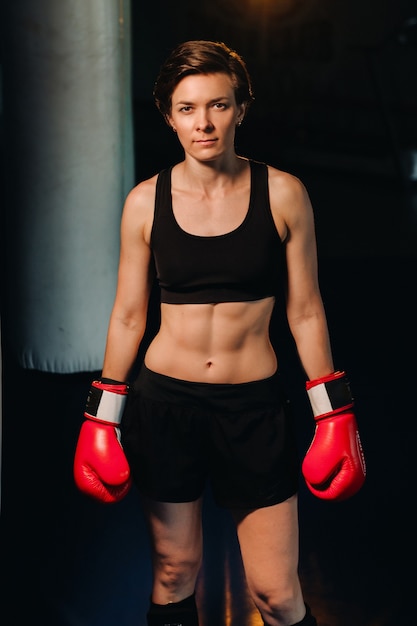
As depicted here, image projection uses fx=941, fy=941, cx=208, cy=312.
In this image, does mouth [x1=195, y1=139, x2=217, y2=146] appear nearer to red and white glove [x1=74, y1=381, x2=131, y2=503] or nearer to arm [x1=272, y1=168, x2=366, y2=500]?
arm [x1=272, y1=168, x2=366, y2=500]

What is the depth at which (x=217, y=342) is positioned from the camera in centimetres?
208

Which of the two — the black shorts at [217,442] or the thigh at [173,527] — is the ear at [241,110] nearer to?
the black shorts at [217,442]

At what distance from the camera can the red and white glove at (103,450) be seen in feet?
6.91

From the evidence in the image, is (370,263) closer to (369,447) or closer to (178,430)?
(369,447)

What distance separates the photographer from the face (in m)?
1.98

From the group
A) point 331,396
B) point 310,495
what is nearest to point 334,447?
point 331,396

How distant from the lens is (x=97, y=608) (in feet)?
9.17

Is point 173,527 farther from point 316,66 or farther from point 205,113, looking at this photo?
point 316,66

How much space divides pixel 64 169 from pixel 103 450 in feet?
8.56

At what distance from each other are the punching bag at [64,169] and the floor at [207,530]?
0.31 meters

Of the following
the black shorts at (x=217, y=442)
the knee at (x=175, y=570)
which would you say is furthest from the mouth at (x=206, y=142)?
the knee at (x=175, y=570)

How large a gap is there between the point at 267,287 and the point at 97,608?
126 centimetres

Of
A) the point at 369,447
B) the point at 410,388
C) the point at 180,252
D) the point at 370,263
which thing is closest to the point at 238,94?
the point at 180,252

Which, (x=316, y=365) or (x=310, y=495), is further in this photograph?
(x=310, y=495)
